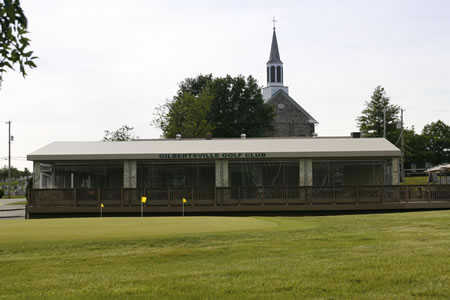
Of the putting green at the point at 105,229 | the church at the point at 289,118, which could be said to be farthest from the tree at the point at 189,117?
the putting green at the point at 105,229

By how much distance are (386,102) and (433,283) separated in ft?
185

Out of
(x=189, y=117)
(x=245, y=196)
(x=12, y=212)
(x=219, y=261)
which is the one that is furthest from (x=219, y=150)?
(x=189, y=117)

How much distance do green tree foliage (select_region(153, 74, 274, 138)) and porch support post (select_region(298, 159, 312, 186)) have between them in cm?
3101

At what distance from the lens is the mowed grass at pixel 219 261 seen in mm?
6379

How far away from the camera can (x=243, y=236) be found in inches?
465

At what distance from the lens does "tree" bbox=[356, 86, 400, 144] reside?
59.8 m

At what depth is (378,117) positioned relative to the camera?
60250mm

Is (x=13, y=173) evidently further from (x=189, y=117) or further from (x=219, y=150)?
(x=219, y=150)

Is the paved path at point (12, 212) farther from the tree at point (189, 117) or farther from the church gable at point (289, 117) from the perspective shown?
the church gable at point (289, 117)

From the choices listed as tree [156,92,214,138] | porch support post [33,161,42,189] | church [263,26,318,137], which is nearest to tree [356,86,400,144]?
church [263,26,318,137]

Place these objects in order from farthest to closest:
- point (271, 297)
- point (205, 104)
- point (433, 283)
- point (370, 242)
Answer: point (205, 104) < point (370, 242) < point (433, 283) < point (271, 297)

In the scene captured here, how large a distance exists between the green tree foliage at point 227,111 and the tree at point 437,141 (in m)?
29.6

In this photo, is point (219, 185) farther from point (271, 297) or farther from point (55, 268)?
point (271, 297)

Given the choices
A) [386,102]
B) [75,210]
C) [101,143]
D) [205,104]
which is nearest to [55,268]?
[75,210]
